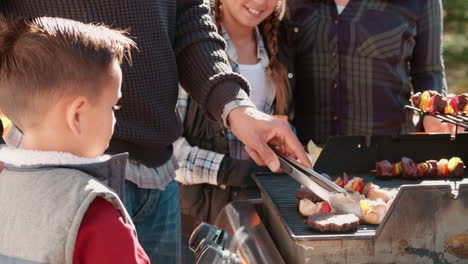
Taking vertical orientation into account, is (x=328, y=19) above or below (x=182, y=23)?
below

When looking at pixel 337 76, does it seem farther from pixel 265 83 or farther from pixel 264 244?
pixel 264 244

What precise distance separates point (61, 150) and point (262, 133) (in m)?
0.81

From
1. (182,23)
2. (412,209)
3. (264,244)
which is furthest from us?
(182,23)

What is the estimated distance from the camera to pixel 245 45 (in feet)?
11.4

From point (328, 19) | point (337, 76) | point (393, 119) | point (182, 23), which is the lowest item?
point (393, 119)

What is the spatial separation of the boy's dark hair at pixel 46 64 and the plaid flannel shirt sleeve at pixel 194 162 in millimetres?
1866

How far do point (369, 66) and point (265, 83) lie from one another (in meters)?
0.57

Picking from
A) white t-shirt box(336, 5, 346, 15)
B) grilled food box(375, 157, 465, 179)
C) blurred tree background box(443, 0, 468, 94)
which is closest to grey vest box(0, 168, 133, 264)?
grilled food box(375, 157, 465, 179)

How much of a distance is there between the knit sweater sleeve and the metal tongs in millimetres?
360

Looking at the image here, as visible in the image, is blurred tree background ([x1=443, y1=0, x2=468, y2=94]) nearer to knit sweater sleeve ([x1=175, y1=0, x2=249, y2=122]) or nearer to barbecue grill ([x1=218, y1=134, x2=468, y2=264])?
knit sweater sleeve ([x1=175, y1=0, x2=249, y2=122])

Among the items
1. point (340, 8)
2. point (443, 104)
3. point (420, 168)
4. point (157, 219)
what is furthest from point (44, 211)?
point (340, 8)

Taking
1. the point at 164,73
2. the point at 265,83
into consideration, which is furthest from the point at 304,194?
the point at 265,83

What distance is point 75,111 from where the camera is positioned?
1.31m

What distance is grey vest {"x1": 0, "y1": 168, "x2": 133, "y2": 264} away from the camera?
48.1 inches
